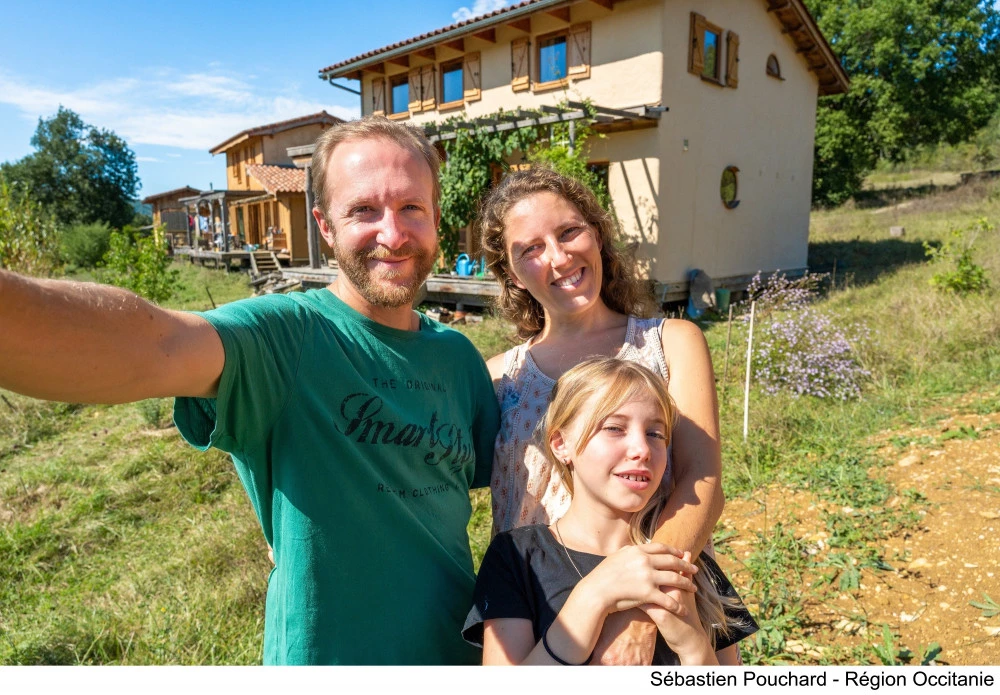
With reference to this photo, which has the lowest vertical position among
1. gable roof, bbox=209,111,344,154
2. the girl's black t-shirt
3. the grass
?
the grass

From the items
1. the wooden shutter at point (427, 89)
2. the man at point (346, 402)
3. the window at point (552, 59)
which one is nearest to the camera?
the man at point (346, 402)

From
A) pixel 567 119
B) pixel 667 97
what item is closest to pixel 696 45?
pixel 667 97

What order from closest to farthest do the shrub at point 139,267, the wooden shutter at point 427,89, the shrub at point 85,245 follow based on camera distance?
the shrub at point 139,267 → the wooden shutter at point 427,89 → the shrub at point 85,245

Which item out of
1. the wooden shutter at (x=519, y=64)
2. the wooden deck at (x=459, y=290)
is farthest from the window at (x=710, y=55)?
the wooden deck at (x=459, y=290)

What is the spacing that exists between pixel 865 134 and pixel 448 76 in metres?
21.0

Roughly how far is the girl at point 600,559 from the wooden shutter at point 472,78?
13.7 metres

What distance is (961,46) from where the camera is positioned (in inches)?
981

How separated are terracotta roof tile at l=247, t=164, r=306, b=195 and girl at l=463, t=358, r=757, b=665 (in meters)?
21.4

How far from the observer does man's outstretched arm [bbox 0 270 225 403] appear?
87cm

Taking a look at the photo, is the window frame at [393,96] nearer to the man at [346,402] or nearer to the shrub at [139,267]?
the shrub at [139,267]

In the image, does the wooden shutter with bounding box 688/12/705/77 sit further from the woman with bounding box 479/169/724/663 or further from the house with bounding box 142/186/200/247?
the house with bounding box 142/186/200/247

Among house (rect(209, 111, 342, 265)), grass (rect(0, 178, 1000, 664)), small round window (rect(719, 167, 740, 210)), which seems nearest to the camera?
grass (rect(0, 178, 1000, 664))

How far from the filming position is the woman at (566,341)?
1.62 meters

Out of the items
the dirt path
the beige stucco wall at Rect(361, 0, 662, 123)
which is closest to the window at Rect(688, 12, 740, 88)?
the beige stucco wall at Rect(361, 0, 662, 123)
